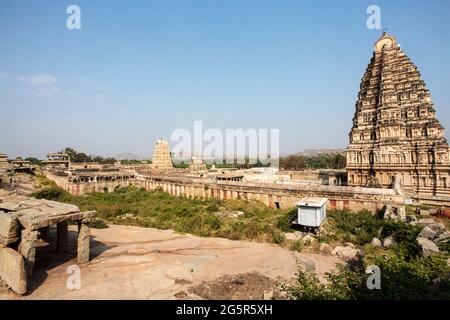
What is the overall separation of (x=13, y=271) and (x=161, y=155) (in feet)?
176

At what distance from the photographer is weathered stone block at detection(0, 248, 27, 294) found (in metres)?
9.16

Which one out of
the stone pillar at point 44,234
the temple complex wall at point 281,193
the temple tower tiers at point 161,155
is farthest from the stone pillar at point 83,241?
the temple tower tiers at point 161,155

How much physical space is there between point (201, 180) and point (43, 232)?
1879cm

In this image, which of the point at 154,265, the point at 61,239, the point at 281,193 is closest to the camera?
the point at 154,265

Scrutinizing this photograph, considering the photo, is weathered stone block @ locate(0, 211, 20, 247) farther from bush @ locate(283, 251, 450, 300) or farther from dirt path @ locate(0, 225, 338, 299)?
bush @ locate(283, 251, 450, 300)

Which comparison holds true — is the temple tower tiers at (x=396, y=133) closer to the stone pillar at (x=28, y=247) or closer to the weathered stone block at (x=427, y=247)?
the weathered stone block at (x=427, y=247)

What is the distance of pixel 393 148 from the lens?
28.6 meters

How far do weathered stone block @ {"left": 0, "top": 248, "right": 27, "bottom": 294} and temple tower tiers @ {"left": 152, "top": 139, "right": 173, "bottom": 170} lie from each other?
52.2 m

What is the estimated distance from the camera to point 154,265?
12406mm

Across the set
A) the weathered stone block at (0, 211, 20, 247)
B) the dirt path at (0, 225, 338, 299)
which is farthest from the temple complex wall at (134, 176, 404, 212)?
the weathered stone block at (0, 211, 20, 247)

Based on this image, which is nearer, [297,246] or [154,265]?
[154,265]

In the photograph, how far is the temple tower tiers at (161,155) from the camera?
62094 millimetres

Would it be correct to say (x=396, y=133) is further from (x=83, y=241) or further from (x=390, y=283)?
(x=83, y=241)

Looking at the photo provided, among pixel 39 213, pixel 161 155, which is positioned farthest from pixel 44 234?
pixel 161 155
